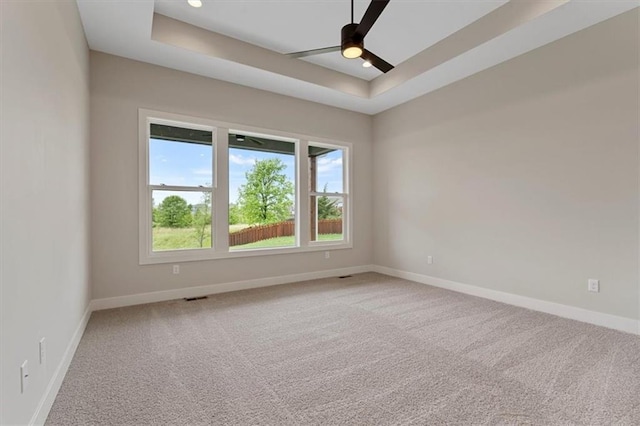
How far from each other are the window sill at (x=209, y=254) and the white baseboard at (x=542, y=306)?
1720 mm

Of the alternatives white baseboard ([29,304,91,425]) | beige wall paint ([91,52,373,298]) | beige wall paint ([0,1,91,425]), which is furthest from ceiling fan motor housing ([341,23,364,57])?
white baseboard ([29,304,91,425])

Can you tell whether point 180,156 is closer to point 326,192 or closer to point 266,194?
point 266,194

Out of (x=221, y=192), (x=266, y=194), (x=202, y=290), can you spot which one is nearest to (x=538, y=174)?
(x=266, y=194)

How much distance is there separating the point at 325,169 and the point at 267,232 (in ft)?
5.13

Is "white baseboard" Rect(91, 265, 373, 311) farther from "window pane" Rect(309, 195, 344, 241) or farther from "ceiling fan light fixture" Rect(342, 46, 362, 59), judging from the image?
"ceiling fan light fixture" Rect(342, 46, 362, 59)

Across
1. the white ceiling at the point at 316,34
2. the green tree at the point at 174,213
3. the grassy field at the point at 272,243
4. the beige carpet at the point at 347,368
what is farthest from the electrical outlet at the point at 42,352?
the white ceiling at the point at 316,34

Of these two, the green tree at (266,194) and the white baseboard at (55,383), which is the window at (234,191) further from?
the white baseboard at (55,383)

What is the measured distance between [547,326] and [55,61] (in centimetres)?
455

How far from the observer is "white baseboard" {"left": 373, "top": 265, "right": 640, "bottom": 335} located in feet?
9.07

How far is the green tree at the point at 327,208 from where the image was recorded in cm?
521

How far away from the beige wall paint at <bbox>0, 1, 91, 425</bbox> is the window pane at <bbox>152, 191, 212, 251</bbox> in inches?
47.5

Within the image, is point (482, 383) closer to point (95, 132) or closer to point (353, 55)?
point (353, 55)

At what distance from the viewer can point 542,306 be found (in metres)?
3.31

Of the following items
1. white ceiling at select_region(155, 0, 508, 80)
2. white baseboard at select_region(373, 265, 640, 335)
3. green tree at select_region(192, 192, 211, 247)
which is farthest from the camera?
green tree at select_region(192, 192, 211, 247)
